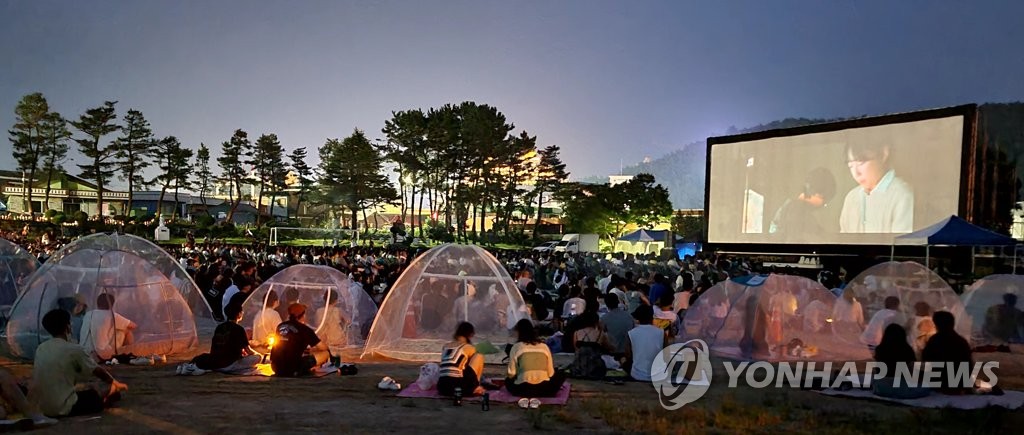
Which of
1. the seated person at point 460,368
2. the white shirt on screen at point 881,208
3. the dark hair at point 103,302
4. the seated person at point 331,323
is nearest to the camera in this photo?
the seated person at point 460,368

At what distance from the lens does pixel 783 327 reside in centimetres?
1005

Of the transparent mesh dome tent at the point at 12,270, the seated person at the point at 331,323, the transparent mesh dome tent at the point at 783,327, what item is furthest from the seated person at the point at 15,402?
the transparent mesh dome tent at the point at 783,327

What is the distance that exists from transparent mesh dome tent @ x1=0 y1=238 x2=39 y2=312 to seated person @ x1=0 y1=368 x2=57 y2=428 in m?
6.10

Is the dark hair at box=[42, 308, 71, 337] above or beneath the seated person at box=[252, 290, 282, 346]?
above

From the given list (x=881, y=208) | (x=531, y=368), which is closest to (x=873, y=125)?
(x=881, y=208)

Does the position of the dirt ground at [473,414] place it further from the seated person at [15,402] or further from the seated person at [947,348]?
the seated person at [947,348]

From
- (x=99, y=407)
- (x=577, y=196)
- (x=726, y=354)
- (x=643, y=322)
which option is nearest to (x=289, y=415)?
(x=99, y=407)

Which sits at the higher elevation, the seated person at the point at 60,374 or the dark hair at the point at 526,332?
the dark hair at the point at 526,332

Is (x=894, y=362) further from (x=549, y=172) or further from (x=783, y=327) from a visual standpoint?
(x=549, y=172)

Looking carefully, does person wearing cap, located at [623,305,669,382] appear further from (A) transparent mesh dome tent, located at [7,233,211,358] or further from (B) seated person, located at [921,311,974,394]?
(A) transparent mesh dome tent, located at [7,233,211,358]

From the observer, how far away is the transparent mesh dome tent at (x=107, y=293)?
9250mm

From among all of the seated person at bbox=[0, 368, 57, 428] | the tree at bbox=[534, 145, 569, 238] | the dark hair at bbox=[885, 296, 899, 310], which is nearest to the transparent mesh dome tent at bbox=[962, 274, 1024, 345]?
the dark hair at bbox=[885, 296, 899, 310]

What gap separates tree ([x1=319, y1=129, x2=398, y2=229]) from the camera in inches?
1998

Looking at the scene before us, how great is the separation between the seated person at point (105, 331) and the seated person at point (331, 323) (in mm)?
2521
